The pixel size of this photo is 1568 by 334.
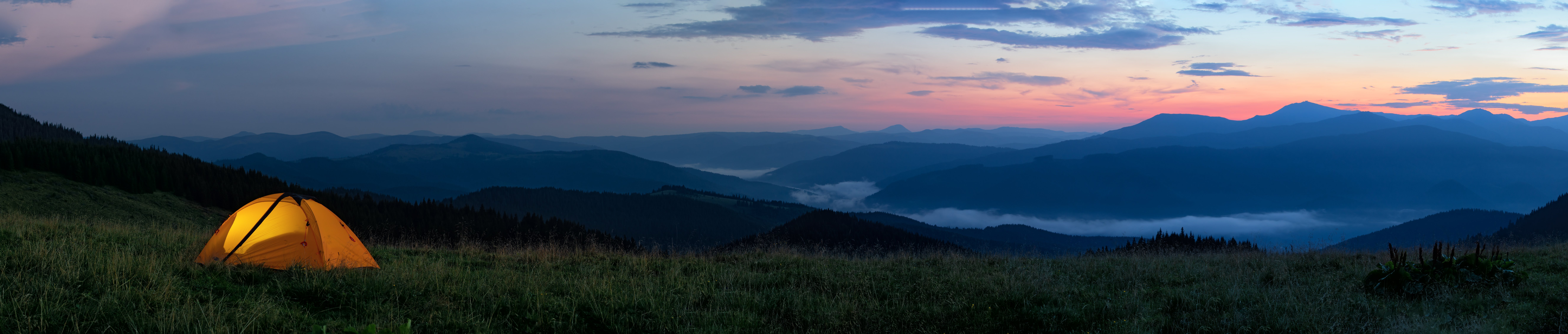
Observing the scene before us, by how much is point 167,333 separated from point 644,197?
17542 cm

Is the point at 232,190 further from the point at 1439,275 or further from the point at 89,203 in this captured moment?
the point at 1439,275

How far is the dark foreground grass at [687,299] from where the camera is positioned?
659 cm

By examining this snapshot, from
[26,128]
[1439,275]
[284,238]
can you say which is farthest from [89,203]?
[26,128]

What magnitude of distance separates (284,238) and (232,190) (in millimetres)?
37533

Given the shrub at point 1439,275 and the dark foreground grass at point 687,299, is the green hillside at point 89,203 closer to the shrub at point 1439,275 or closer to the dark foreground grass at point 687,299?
Answer: the dark foreground grass at point 687,299

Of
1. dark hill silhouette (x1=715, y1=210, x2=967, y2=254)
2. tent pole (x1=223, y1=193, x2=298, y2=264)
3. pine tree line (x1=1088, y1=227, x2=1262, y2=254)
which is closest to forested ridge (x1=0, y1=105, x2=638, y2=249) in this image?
tent pole (x1=223, y1=193, x2=298, y2=264)

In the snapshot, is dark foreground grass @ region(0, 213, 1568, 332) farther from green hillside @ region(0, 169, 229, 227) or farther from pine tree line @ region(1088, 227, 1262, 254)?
green hillside @ region(0, 169, 229, 227)

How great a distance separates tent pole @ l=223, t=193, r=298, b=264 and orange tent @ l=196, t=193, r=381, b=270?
0.03 ft

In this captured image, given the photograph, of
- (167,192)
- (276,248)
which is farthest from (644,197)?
(276,248)

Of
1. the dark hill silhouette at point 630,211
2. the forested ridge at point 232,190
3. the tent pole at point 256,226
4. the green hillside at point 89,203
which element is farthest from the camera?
the dark hill silhouette at point 630,211

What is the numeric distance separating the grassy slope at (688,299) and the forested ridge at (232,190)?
4.40 meters

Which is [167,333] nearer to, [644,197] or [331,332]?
[331,332]

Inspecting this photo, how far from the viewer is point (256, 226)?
1041 centimetres

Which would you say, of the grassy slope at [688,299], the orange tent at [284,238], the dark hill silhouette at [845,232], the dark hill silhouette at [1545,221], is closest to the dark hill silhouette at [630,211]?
the dark hill silhouette at [845,232]
